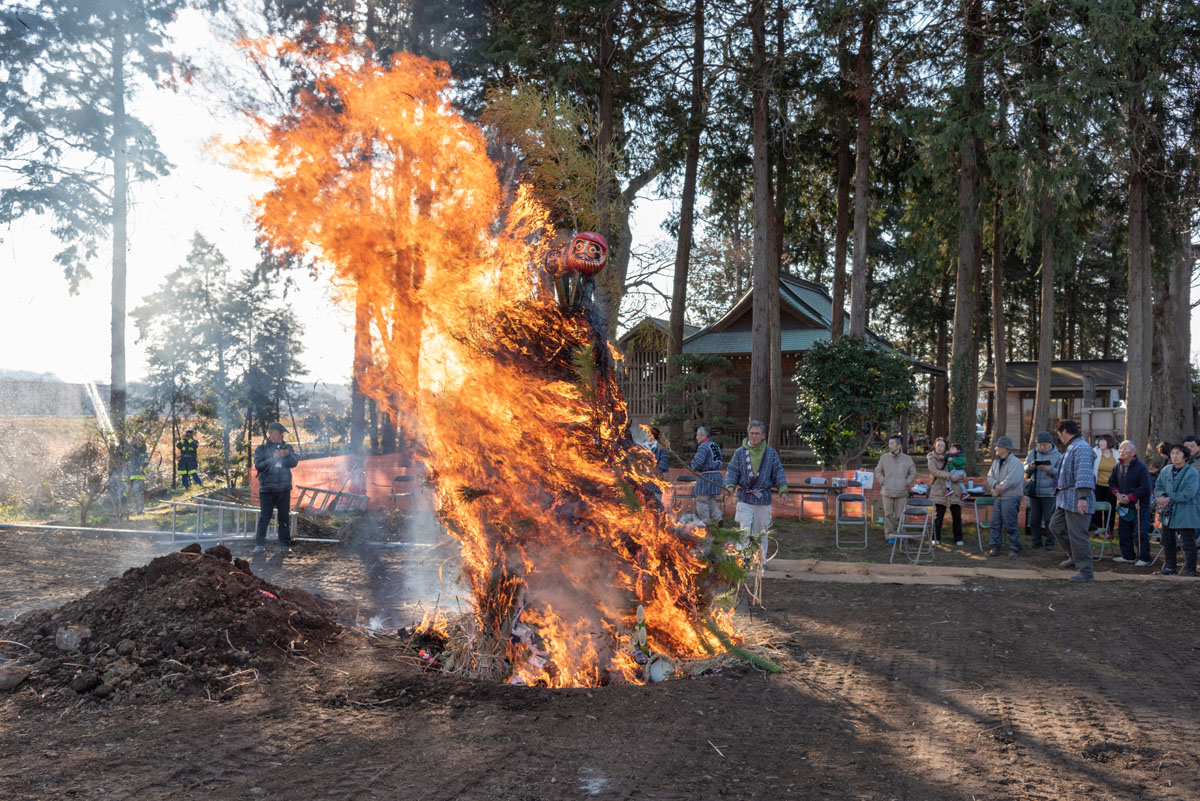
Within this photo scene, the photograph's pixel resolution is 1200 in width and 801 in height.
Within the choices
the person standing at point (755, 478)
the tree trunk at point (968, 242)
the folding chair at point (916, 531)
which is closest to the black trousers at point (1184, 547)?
the folding chair at point (916, 531)

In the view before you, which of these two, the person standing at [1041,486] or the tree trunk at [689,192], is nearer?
the person standing at [1041,486]

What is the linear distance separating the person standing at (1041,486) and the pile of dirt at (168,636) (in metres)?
10.1

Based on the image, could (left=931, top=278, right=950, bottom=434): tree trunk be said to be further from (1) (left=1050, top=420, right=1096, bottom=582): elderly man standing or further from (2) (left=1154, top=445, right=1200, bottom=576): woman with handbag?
(1) (left=1050, top=420, right=1096, bottom=582): elderly man standing

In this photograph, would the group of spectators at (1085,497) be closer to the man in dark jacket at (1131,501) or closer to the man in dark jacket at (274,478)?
the man in dark jacket at (1131,501)

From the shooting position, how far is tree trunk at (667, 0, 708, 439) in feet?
62.7

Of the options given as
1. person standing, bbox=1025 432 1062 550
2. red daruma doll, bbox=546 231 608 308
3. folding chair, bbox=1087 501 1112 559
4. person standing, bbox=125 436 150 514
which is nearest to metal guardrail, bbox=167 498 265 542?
person standing, bbox=125 436 150 514

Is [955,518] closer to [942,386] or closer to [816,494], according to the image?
[816,494]

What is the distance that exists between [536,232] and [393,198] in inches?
58.3

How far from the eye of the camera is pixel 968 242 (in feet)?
61.3

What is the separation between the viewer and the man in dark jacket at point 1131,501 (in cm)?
1063

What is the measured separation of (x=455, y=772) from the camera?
160 inches

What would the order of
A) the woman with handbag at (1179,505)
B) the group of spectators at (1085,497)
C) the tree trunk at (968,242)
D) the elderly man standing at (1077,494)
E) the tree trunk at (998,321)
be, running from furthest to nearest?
1. the tree trunk at (998,321)
2. the tree trunk at (968,242)
3. the woman with handbag at (1179,505)
4. the group of spectators at (1085,497)
5. the elderly man standing at (1077,494)

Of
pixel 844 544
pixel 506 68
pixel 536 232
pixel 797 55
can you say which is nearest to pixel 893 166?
pixel 797 55

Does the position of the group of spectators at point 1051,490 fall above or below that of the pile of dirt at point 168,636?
above
